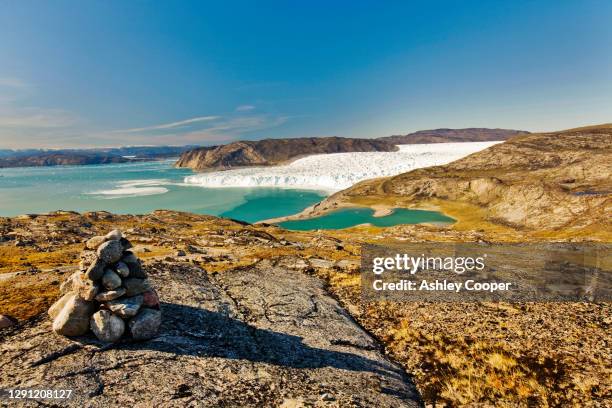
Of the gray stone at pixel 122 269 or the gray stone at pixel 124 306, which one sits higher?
the gray stone at pixel 122 269

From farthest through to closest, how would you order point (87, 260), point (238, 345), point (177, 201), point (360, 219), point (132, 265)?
point (177, 201), point (360, 219), point (238, 345), point (132, 265), point (87, 260)

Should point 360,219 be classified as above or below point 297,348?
below

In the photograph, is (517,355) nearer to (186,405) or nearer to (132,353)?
(186,405)

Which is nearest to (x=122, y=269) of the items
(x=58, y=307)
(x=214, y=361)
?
(x=58, y=307)

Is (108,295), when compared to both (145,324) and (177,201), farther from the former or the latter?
(177,201)

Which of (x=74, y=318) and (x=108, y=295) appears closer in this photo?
(x=108, y=295)

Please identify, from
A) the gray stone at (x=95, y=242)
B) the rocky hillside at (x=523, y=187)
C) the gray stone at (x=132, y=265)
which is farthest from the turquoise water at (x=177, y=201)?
the gray stone at (x=132, y=265)

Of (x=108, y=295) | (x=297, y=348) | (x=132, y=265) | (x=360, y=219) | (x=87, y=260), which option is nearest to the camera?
(x=108, y=295)

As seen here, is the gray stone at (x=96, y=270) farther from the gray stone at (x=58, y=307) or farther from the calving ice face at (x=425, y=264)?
the calving ice face at (x=425, y=264)
